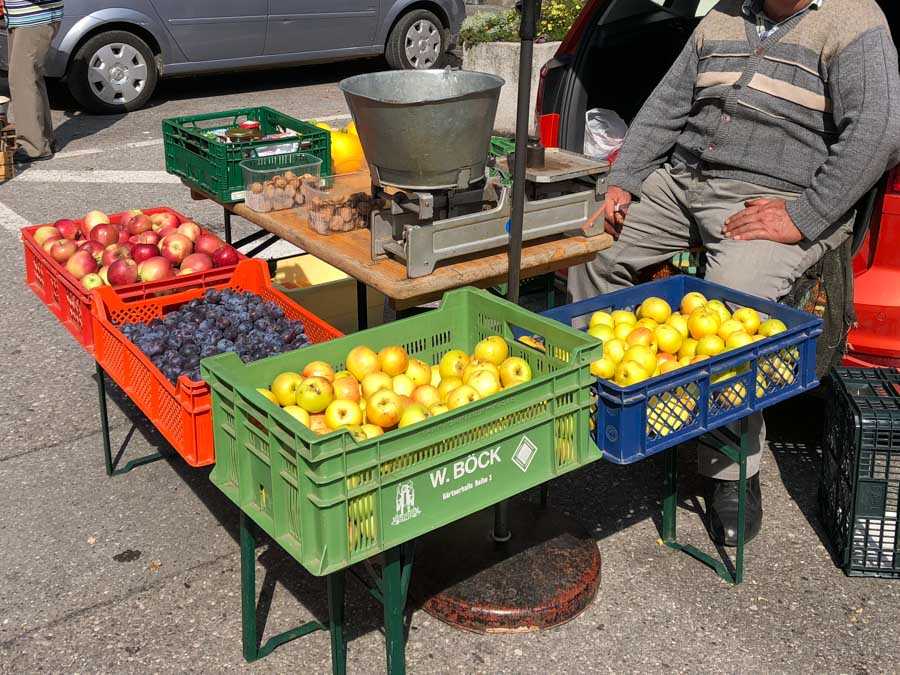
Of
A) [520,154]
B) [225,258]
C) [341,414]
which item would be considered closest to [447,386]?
[341,414]

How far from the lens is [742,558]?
351 centimetres

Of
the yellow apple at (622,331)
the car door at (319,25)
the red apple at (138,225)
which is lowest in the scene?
the yellow apple at (622,331)

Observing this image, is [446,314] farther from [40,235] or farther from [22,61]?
[22,61]

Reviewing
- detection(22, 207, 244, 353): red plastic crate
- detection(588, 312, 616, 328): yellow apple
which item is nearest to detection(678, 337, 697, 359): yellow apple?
detection(588, 312, 616, 328): yellow apple

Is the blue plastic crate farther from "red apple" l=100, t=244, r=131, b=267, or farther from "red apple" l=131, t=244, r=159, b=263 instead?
"red apple" l=100, t=244, r=131, b=267

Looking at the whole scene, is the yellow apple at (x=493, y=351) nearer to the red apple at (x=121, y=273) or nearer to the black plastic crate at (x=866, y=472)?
the black plastic crate at (x=866, y=472)

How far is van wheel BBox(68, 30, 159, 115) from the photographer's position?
10227mm

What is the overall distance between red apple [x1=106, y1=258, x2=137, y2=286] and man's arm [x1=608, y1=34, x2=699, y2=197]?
1870mm

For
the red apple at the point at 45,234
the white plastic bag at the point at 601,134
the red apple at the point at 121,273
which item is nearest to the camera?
the red apple at the point at 121,273

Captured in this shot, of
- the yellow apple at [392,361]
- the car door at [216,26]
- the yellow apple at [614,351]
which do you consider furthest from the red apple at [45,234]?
the car door at [216,26]

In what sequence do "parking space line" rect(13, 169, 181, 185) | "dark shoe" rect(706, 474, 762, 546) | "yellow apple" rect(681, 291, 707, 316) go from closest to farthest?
"yellow apple" rect(681, 291, 707, 316) < "dark shoe" rect(706, 474, 762, 546) < "parking space line" rect(13, 169, 181, 185)

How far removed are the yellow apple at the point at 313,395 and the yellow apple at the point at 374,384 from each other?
109 millimetres

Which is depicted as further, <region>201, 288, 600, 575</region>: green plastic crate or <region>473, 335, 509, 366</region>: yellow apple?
<region>473, 335, 509, 366</region>: yellow apple

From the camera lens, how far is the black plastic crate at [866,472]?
3.44m
